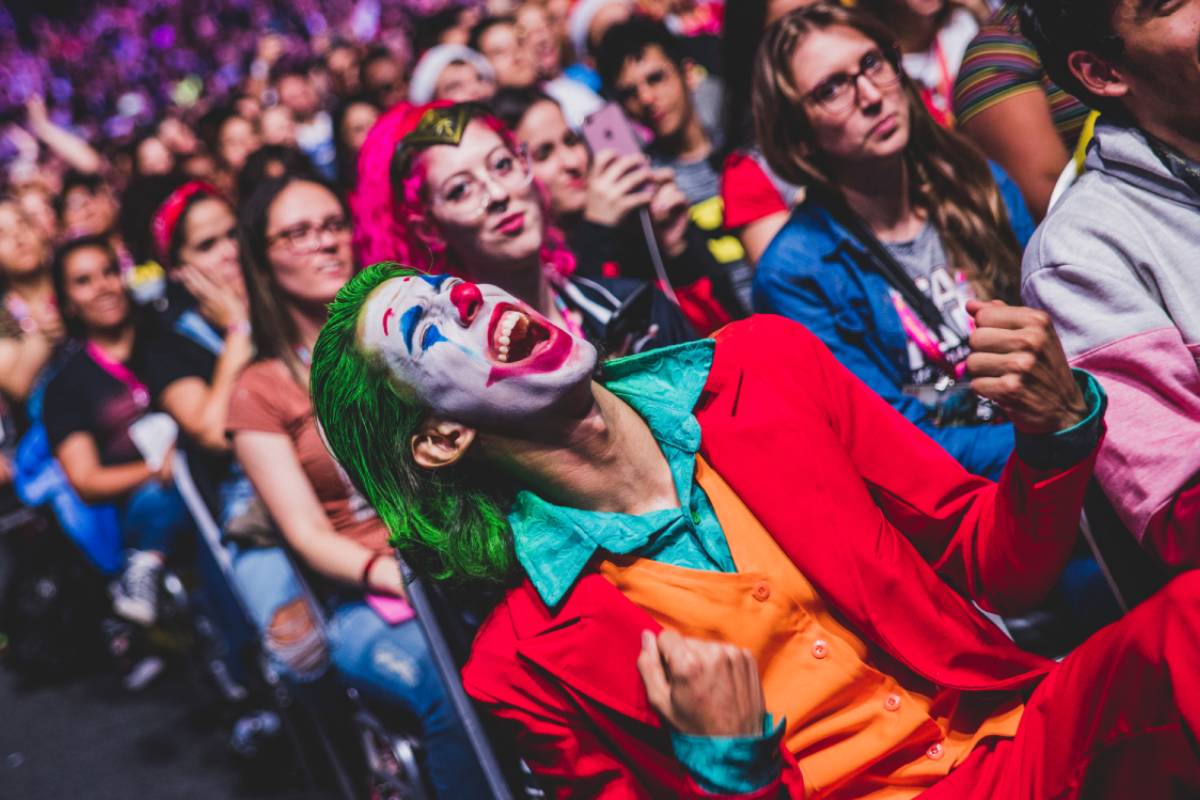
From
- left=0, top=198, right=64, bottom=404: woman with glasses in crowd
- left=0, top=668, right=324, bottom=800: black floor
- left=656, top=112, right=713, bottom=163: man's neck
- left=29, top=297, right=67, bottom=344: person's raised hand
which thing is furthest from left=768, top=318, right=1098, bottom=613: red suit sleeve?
left=29, top=297, right=67, bottom=344: person's raised hand

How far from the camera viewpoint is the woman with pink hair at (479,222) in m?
2.42

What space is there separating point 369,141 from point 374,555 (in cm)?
101

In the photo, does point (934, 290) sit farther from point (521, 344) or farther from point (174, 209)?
point (174, 209)

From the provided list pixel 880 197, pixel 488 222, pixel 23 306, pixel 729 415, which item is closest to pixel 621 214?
pixel 488 222

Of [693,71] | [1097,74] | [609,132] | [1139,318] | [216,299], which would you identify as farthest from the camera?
[693,71]

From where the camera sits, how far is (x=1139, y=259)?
1507mm

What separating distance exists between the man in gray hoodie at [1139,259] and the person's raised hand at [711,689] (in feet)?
1.94

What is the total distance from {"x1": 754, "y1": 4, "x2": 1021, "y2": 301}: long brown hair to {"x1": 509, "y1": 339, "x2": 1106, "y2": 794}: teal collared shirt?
2.72 feet

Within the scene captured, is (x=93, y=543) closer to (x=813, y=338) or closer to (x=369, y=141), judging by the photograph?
(x=369, y=141)

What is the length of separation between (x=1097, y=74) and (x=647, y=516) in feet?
3.04

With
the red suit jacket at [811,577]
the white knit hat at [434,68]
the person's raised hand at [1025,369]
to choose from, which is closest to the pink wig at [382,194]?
the red suit jacket at [811,577]

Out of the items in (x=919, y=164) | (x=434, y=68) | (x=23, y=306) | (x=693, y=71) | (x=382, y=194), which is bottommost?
(x=919, y=164)

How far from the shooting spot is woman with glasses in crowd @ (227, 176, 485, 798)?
2.42 metres

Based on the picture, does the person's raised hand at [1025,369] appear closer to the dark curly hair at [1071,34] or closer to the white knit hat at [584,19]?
the dark curly hair at [1071,34]
